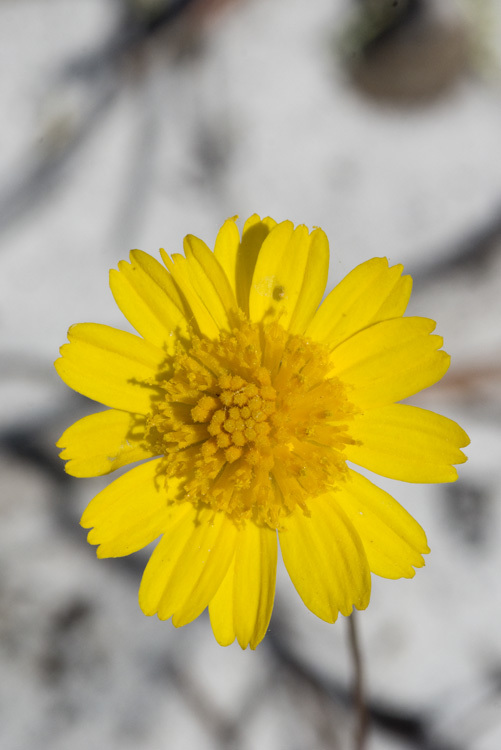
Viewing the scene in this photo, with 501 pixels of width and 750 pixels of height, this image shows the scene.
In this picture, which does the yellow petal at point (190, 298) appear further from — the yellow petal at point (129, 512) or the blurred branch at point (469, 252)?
the blurred branch at point (469, 252)

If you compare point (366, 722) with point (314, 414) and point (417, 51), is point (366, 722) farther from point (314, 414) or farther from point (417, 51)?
point (417, 51)

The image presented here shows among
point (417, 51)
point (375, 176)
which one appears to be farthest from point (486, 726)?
point (417, 51)

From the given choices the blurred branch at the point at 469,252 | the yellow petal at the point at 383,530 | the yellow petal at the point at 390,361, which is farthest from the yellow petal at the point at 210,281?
the blurred branch at the point at 469,252

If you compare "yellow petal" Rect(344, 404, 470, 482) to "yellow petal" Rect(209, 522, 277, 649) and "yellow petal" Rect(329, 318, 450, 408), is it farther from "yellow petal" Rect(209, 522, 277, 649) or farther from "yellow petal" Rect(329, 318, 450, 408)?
"yellow petal" Rect(209, 522, 277, 649)

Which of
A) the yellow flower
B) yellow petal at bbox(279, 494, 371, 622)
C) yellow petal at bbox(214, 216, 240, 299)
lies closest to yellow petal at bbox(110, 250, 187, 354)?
the yellow flower

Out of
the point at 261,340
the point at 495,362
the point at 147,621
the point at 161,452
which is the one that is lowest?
the point at 147,621

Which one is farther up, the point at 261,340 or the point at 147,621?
the point at 261,340

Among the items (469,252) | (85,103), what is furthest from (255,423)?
(85,103)
